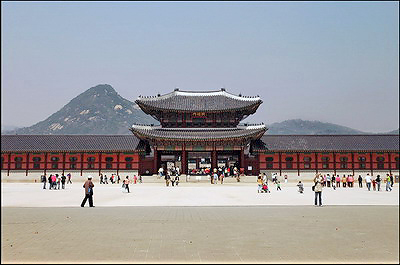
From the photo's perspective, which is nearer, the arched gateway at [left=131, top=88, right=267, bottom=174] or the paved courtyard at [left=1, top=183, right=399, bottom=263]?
the paved courtyard at [left=1, top=183, right=399, bottom=263]

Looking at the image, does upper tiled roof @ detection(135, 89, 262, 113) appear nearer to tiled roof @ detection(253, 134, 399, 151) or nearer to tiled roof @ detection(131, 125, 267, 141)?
tiled roof @ detection(131, 125, 267, 141)

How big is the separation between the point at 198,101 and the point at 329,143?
2164cm

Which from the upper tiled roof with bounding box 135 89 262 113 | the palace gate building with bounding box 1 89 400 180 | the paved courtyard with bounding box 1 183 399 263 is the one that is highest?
the upper tiled roof with bounding box 135 89 262 113

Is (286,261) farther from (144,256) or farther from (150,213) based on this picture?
(150,213)

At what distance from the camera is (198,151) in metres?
53.3

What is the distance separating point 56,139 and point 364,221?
171 feet

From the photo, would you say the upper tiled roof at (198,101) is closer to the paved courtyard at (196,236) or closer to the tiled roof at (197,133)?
the tiled roof at (197,133)

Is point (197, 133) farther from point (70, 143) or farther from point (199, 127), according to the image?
point (70, 143)

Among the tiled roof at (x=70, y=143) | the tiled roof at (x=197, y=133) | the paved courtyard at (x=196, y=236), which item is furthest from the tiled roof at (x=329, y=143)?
the paved courtyard at (x=196, y=236)

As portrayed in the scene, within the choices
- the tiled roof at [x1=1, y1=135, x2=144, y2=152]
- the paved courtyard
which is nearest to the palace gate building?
the tiled roof at [x1=1, y1=135, x2=144, y2=152]

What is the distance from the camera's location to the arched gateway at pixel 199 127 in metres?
51.7

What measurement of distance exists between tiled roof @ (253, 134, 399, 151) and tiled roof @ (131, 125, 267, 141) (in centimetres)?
367

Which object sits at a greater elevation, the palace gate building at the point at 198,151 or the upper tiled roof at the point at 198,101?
the upper tiled roof at the point at 198,101

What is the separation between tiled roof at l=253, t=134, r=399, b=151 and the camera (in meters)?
54.4
